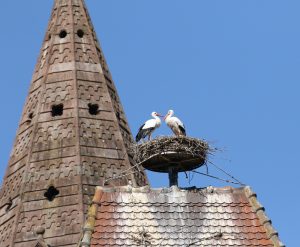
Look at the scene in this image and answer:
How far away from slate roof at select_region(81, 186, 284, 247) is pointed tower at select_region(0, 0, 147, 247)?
13.9m

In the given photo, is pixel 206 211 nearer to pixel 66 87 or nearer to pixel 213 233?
pixel 213 233

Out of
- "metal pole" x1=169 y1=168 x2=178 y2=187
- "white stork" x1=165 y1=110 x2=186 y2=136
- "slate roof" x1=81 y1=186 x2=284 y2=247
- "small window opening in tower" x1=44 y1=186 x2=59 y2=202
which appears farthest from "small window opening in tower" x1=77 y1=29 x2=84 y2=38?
"slate roof" x1=81 y1=186 x2=284 y2=247

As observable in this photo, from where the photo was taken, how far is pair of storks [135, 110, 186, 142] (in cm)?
3250

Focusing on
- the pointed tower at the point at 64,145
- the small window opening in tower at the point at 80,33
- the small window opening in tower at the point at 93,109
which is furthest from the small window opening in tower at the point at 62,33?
the small window opening in tower at the point at 93,109

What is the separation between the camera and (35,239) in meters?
45.0

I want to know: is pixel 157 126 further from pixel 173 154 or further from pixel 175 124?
pixel 173 154

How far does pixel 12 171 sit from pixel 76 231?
524cm

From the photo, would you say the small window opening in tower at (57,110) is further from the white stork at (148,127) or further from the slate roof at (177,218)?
the slate roof at (177,218)

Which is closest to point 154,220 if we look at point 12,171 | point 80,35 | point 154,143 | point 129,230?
point 129,230

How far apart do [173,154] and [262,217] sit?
2.79 m

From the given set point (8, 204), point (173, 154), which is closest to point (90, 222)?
point (173, 154)

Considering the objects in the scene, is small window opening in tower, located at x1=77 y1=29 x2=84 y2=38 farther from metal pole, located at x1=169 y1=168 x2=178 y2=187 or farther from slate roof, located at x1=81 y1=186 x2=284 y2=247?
slate roof, located at x1=81 y1=186 x2=284 y2=247

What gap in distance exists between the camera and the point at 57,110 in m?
49.7

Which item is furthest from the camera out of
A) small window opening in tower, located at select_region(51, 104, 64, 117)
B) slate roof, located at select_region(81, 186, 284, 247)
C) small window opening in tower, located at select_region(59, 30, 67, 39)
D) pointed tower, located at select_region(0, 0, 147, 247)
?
small window opening in tower, located at select_region(59, 30, 67, 39)
